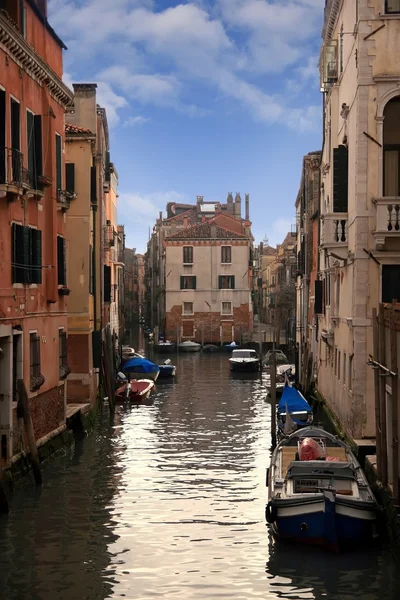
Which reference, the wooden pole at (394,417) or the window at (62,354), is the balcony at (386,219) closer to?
the wooden pole at (394,417)

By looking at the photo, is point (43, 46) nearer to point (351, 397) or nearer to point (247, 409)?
point (351, 397)

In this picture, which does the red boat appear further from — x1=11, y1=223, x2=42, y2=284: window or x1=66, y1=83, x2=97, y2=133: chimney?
x1=11, y1=223, x2=42, y2=284: window

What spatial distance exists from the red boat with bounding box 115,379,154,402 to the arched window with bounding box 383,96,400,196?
1602cm

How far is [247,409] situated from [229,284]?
114 ft

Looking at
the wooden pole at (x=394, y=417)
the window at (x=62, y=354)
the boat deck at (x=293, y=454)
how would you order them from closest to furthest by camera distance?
1. the wooden pole at (x=394, y=417)
2. the boat deck at (x=293, y=454)
3. the window at (x=62, y=354)

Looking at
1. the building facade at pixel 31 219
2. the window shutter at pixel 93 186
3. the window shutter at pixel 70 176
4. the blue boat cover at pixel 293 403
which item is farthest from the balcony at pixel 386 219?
the window shutter at pixel 93 186

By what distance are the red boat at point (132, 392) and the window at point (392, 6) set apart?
17.6m

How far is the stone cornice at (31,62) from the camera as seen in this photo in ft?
48.6

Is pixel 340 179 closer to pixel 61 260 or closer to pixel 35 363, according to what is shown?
pixel 61 260

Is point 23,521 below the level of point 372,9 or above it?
below

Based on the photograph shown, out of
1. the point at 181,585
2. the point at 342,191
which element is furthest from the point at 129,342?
the point at 181,585

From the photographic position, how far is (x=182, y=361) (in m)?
52.4

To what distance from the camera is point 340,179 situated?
62.4 feet

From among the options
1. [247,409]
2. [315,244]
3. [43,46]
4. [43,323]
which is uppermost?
[43,46]
